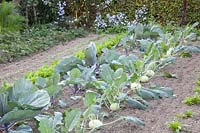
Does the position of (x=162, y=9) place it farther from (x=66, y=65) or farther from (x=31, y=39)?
(x=66, y=65)

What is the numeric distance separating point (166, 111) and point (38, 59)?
3.85 metres

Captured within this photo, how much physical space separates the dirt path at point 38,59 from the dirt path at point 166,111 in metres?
2.15

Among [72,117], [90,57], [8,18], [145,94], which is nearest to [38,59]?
[8,18]

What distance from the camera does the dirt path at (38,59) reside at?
6051 millimetres

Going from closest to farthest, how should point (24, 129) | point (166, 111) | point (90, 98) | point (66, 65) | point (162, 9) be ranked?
1. point (24, 129)
2. point (90, 98)
3. point (166, 111)
4. point (66, 65)
5. point (162, 9)

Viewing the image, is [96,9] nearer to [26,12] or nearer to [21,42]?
[26,12]

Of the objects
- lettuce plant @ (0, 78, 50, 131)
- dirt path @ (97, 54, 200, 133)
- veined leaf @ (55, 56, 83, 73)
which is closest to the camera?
lettuce plant @ (0, 78, 50, 131)

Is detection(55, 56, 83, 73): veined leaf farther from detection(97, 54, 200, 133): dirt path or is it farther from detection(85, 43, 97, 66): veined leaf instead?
detection(97, 54, 200, 133): dirt path

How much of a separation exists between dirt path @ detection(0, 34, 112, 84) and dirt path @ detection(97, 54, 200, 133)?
84.7 inches

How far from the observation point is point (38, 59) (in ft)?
23.6

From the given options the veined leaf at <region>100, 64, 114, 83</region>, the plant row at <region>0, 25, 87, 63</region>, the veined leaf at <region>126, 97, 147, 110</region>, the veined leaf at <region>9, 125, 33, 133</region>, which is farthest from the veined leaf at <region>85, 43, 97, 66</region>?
the plant row at <region>0, 25, 87, 63</region>

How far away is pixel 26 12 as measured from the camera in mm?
10180

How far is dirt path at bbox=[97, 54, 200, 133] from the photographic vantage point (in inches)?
132

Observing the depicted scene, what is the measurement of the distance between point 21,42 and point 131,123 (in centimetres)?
496
